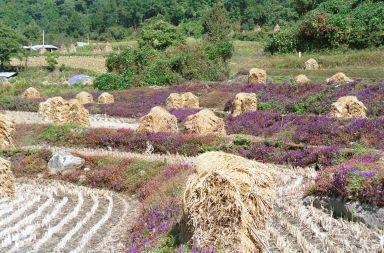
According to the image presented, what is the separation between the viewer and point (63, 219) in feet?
26.3

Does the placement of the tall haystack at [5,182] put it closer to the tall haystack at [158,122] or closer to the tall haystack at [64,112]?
the tall haystack at [158,122]

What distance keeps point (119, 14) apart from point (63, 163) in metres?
120

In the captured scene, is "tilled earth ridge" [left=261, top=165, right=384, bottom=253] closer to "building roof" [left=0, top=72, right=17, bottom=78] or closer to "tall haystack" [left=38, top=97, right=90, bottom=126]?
"tall haystack" [left=38, top=97, right=90, bottom=126]

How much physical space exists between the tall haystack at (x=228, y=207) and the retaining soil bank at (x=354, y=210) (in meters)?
2.06

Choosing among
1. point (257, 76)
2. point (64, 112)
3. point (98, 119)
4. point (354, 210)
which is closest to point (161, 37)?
point (257, 76)

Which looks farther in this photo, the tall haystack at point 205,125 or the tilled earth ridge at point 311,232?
the tall haystack at point 205,125

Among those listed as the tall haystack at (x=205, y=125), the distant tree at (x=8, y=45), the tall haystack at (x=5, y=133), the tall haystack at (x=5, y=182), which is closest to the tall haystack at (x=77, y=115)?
the tall haystack at (x=5, y=133)

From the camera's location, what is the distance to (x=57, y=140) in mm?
16656

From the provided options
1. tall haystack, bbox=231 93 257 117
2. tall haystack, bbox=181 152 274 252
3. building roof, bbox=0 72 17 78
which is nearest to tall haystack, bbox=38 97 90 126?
tall haystack, bbox=231 93 257 117

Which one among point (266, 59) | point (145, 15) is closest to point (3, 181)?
point (266, 59)

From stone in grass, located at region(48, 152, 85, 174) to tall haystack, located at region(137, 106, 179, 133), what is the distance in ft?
13.7

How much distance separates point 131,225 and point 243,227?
10.2ft

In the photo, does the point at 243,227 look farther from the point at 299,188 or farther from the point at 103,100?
the point at 103,100

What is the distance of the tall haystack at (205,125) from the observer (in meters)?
15.9
